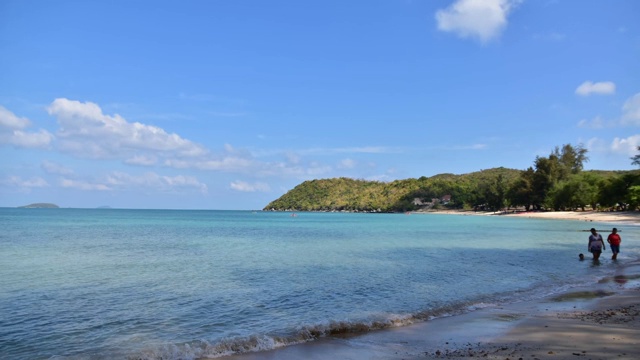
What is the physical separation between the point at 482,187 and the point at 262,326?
167728 millimetres

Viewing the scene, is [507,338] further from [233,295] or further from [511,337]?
[233,295]

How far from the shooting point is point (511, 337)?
9500 millimetres

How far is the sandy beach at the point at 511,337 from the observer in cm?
812

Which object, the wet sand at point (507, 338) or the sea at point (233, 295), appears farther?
the sea at point (233, 295)

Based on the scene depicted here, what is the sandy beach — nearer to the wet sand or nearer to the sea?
the wet sand

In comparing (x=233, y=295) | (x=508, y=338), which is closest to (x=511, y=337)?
(x=508, y=338)

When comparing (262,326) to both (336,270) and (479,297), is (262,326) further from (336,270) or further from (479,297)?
(336,270)

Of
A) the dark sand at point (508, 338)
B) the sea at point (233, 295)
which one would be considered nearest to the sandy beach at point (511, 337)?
the dark sand at point (508, 338)

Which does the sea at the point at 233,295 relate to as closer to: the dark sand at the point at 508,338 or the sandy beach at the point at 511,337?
the dark sand at the point at 508,338

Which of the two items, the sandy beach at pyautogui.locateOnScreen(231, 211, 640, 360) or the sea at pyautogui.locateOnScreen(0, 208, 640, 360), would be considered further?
the sea at pyautogui.locateOnScreen(0, 208, 640, 360)

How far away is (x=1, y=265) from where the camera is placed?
76.2 ft

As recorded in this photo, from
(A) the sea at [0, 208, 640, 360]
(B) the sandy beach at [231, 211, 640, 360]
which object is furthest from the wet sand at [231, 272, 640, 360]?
(A) the sea at [0, 208, 640, 360]

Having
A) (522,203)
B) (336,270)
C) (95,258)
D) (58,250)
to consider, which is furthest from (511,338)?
(522,203)

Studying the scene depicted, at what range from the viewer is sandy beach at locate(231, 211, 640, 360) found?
812cm
